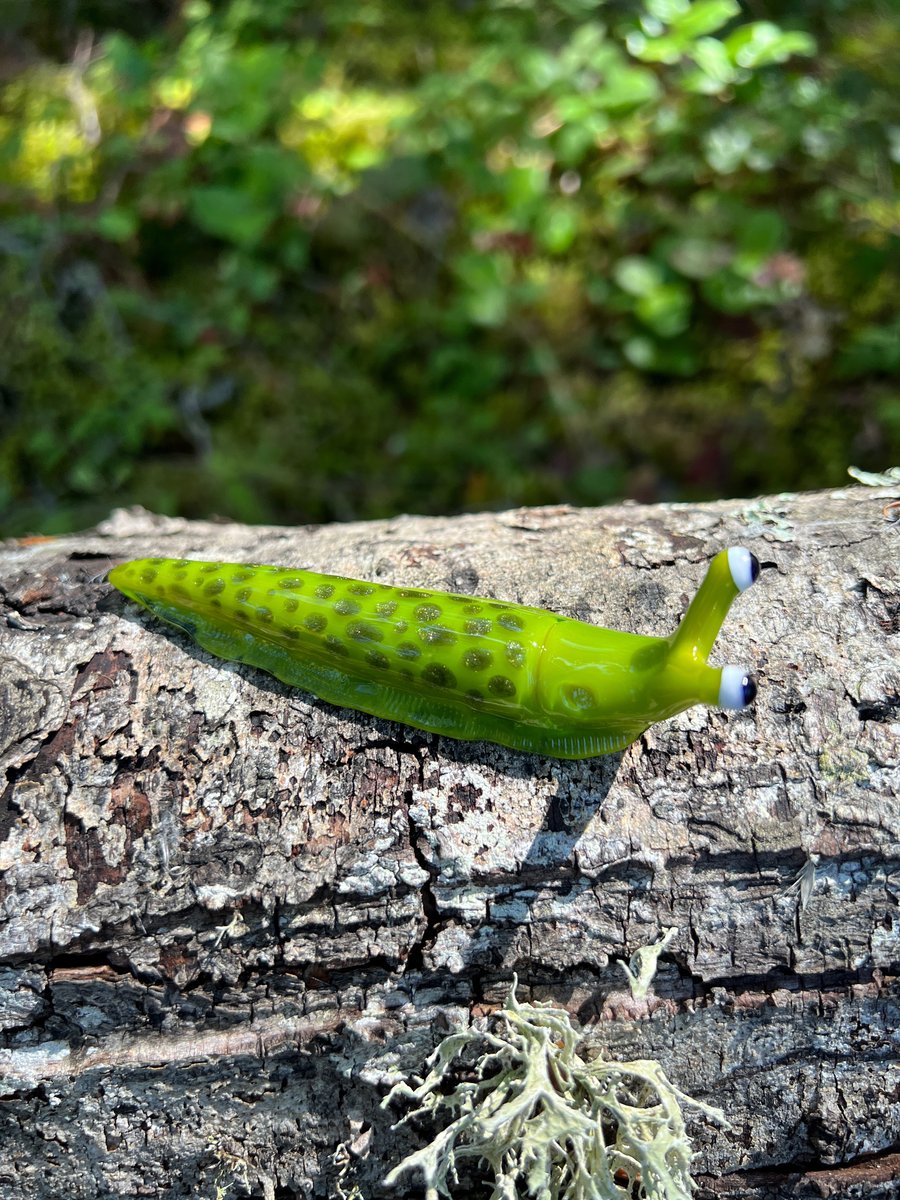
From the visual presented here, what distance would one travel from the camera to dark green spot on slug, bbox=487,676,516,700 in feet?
8.37

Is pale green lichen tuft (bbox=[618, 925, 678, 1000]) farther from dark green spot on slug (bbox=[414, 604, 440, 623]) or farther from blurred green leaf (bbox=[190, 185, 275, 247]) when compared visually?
blurred green leaf (bbox=[190, 185, 275, 247])

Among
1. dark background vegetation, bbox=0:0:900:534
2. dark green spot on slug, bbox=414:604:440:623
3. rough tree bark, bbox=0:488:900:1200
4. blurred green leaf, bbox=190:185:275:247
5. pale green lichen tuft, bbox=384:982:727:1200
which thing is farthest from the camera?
blurred green leaf, bbox=190:185:275:247

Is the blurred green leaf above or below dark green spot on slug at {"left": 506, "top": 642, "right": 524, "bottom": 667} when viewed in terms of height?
above

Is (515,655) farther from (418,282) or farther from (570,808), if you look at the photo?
(418,282)

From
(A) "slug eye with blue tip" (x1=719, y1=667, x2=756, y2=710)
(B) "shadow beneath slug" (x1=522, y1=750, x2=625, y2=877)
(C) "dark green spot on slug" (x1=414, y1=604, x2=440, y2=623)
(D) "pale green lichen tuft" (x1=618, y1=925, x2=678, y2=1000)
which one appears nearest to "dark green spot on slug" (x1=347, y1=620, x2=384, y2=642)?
(C) "dark green spot on slug" (x1=414, y1=604, x2=440, y2=623)

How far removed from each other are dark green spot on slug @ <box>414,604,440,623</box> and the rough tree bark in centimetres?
43

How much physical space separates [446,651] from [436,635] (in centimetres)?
6

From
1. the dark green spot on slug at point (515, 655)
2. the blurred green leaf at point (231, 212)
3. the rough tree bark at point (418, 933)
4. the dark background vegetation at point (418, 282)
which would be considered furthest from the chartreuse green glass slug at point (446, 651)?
the blurred green leaf at point (231, 212)

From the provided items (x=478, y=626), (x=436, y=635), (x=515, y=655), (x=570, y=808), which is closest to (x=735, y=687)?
(x=570, y=808)

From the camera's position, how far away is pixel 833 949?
2195 mm

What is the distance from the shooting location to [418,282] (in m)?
5.54

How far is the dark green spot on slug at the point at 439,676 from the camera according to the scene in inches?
103

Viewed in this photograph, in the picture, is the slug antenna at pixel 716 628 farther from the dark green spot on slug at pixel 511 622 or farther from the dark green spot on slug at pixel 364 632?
the dark green spot on slug at pixel 364 632

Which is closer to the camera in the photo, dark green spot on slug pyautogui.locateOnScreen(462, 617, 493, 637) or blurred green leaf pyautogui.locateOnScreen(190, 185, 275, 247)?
dark green spot on slug pyautogui.locateOnScreen(462, 617, 493, 637)
